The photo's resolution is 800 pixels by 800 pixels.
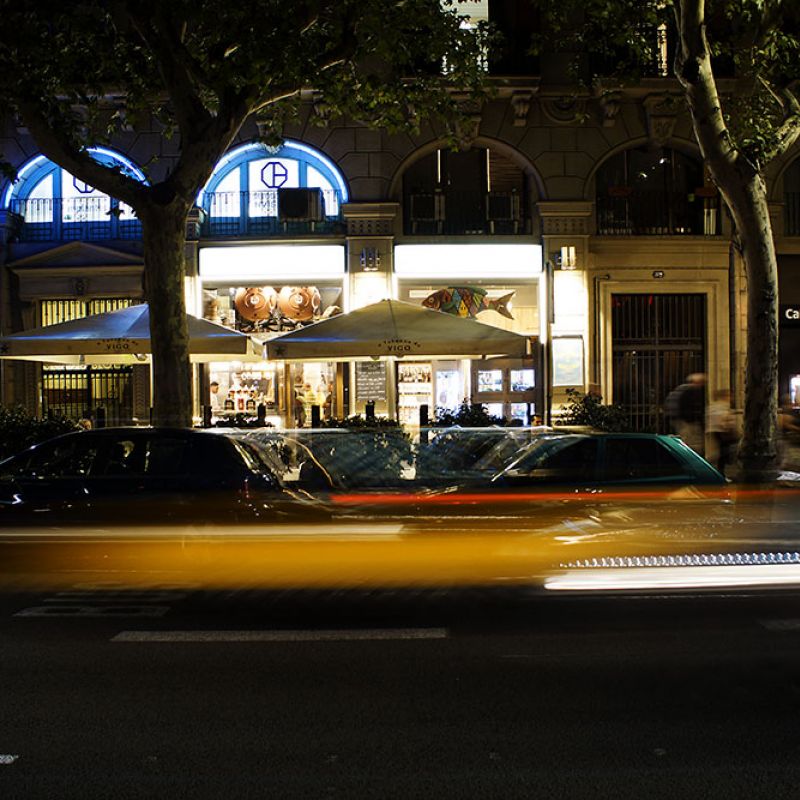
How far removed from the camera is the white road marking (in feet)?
21.2

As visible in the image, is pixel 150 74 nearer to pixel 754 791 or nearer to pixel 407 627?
pixel 407 627

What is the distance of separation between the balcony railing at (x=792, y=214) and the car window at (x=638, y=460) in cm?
1318

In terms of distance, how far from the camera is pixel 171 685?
544 cm

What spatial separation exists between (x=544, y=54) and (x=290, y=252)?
22.5ft

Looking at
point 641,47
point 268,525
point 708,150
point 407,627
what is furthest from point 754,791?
point 641,47

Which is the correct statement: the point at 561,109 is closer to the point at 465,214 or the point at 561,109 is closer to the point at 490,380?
the point at 465,214

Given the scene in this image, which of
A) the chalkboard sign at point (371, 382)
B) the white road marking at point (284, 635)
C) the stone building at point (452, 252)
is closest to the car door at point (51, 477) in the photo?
the white road marking at point (284, 635)

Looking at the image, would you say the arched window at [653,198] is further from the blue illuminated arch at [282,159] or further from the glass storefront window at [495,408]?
the blue illuminated arch at [282,159]

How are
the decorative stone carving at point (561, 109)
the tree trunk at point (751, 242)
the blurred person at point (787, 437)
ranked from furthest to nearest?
1. the decorative stone carving at point (561, 109)
2. the blurred person at point (787, 437)
3. the tree trunk at point (751, 242)

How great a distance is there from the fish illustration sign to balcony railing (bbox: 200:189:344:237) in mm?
2531

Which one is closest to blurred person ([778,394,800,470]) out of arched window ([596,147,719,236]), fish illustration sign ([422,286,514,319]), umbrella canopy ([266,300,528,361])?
umbrella canopy ([266,300,528,361])

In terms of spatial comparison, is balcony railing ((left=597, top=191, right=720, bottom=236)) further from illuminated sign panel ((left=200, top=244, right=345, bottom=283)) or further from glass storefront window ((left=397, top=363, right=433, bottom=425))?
illuminated sign panel ((left=200, top=244, right=345, bottom=283))

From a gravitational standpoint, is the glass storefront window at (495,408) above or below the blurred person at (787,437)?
above

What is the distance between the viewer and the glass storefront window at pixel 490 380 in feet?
65.3
